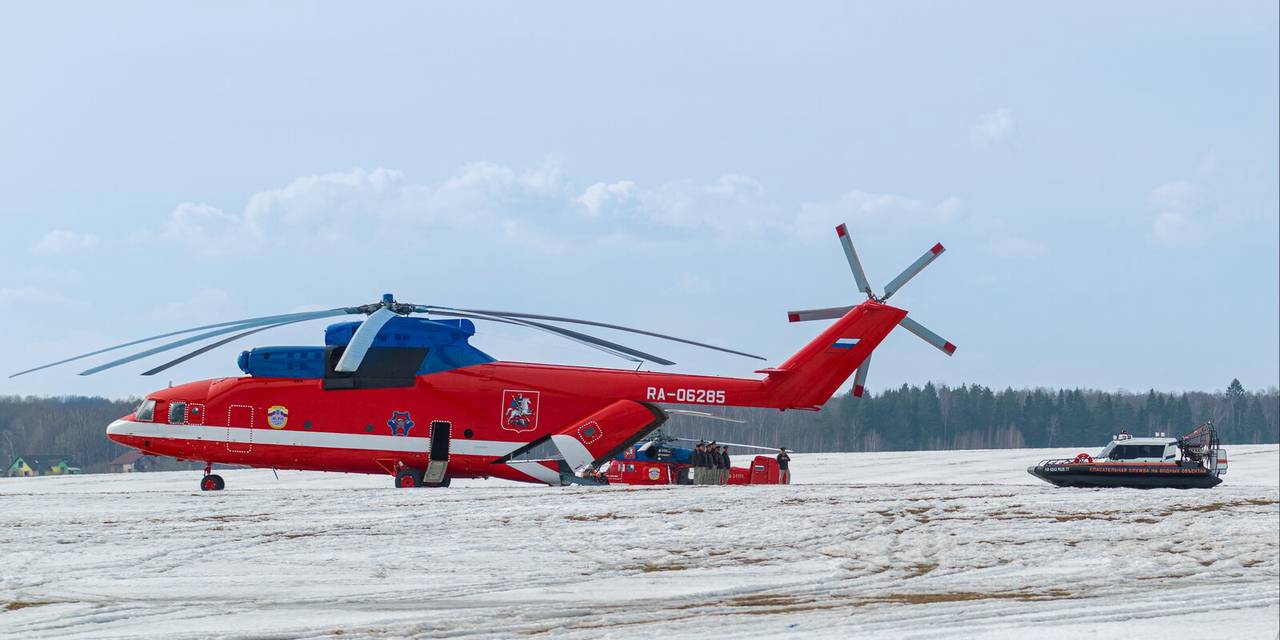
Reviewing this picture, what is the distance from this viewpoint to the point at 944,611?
501 inches

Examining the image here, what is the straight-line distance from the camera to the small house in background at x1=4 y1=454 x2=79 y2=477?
92500 millimetres

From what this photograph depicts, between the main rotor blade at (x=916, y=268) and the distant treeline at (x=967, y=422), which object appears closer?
the main rotor blade at (x=916, y=268)

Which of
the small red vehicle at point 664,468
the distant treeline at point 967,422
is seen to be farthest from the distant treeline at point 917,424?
the small red vehicle at point 664,468

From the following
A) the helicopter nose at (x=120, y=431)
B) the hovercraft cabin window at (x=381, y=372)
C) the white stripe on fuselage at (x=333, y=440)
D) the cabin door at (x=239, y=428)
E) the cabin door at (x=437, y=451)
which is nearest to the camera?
the cabin door at (x=437, y=451)

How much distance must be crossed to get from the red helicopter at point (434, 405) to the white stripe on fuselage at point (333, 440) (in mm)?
20

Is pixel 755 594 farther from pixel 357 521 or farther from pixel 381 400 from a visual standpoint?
pixel 381 400

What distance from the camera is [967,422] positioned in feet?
376

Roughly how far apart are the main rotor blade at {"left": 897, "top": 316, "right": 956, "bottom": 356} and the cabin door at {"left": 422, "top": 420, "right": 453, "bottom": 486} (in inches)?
Answer: 388

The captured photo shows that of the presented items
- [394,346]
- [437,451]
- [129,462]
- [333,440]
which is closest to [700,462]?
[437,451]

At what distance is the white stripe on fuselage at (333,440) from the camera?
28.0 m

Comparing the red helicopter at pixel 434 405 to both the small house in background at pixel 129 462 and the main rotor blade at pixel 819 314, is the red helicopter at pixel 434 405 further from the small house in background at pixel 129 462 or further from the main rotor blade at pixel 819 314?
the small house in background at pixel 129 462

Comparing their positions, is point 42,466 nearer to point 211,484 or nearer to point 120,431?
point 120,431

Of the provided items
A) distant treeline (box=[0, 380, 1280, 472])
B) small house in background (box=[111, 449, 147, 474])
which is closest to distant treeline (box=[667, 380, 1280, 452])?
distant treeline (box=[0, 380, 1280, 472])

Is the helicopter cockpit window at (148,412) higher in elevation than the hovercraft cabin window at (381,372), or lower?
lower
